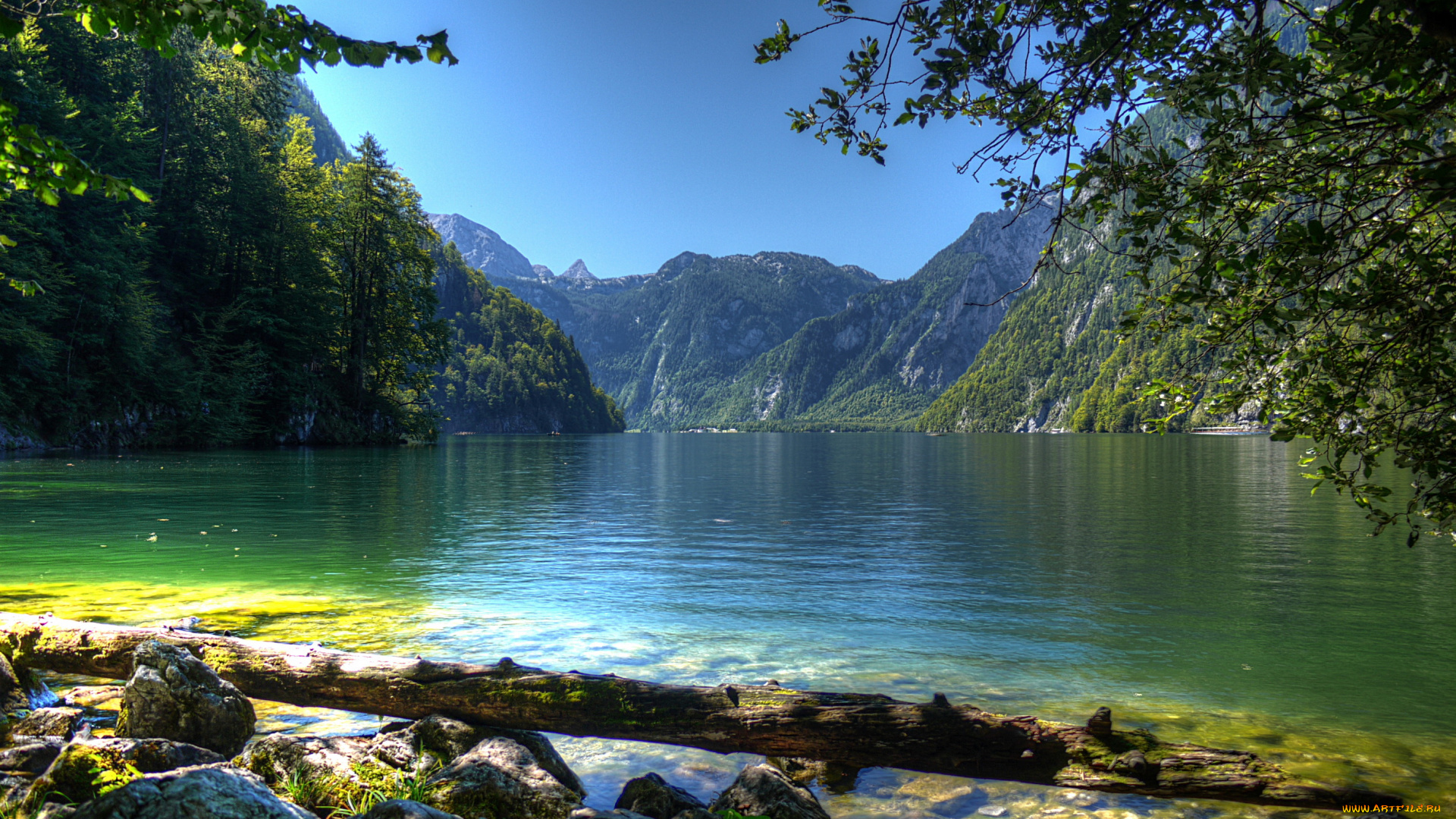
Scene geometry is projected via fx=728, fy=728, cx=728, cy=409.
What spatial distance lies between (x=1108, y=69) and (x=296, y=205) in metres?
66.8

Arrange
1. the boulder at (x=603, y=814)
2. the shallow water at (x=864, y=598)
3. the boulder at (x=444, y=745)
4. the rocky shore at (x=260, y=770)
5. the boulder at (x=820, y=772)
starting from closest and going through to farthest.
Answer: the rocky shore at (x=260, y=770)
the boulder at (x=603, y=814)
the boulder at (x=444, y=745)
the boulder at (x=820, y=772)
the shallow water at (x=864, y=598)

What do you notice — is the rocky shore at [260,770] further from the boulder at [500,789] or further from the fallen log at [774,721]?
the fallen log at [774,721]

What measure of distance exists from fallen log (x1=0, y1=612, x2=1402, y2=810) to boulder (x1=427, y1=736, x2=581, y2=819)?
30.0 inches

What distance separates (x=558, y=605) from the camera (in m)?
11.9

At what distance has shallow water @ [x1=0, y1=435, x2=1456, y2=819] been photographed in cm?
721

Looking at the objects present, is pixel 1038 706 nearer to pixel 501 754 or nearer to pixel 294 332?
pixel 501 754

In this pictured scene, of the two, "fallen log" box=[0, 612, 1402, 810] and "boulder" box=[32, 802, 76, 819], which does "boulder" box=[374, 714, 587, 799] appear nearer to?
"fallen log" box=[0, 612, 1402, 810]

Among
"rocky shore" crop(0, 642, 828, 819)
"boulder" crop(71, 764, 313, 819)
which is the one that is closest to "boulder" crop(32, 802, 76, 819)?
"rocky shore" crop(0, 642, 828, 819)

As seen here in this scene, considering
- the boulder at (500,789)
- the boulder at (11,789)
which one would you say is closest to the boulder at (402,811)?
the boulder at (500,789)

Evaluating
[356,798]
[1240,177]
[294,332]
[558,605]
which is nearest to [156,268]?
[294,332]

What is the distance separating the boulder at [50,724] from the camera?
582cm

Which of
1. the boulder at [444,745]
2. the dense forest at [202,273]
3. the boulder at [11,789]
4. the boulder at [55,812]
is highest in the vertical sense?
the dense forest at [202,273]

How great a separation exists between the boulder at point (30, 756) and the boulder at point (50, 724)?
1.26ft

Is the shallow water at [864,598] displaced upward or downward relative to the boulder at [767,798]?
downward
